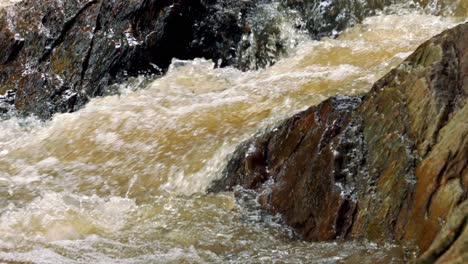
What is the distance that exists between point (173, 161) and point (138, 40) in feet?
9.78

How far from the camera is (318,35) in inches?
328

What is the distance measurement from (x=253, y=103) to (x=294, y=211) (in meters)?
2.39

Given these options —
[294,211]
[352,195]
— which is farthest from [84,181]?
[352,195]

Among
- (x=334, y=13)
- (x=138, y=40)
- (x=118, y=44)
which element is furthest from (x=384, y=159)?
(x=118, y=44)

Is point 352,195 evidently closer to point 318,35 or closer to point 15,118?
point 318,35

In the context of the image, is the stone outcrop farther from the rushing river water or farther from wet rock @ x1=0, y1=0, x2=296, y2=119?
the rushing river water

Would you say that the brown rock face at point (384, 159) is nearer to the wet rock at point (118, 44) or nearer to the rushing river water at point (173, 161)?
the rushing river water at point (173, 161)

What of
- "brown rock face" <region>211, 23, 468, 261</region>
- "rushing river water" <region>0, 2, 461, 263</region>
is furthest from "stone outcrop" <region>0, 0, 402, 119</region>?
"brown rock face" <region>211, 23, 468, 261</region>

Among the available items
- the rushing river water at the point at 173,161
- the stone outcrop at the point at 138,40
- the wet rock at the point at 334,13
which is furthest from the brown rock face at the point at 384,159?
the stone outcrop at the point at 138,40

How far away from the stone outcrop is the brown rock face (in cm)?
377

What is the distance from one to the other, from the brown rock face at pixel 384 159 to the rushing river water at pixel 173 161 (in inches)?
6.7

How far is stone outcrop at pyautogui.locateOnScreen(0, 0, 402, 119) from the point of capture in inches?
332

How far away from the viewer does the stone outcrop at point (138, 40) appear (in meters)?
8.45

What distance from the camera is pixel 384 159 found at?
400cm
